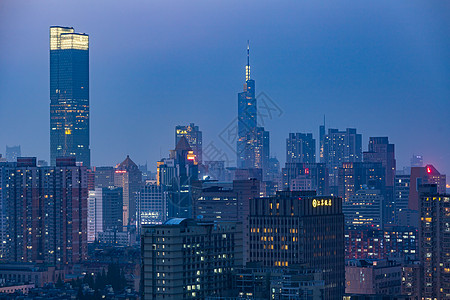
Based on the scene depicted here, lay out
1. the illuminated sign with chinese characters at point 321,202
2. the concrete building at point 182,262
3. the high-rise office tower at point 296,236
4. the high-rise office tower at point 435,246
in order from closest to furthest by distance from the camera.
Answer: the concrete building at point 182,262
the high-rise office tower at point 296,236
the illuminated sign with chinese characters at point 321,202
the high-rise office tower at point 435,246

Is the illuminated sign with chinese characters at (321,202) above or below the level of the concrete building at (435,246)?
above

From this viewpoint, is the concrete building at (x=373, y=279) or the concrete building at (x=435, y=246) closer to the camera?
the concrete building at (x=435, y=246)

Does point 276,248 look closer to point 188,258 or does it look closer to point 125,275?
point 188,258

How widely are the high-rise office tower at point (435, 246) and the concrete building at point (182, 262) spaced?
4572 centimetres

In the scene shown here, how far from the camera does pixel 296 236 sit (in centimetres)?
13875

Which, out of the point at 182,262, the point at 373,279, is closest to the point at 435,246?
the point at 373,279

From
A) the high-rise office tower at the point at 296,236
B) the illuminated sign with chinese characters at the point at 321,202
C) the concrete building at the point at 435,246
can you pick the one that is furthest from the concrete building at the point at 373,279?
the illuminated sign with chinese characters at the point at 321,202

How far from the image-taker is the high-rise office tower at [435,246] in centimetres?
15800

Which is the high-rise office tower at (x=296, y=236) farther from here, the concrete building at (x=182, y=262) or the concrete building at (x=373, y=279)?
the concrete building at (x=373, y=279)

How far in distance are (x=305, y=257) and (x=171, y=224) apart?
2506cm

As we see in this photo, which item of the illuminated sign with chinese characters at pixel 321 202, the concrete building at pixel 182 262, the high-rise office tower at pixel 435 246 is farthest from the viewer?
the high-rise office tower at pixel 435 246

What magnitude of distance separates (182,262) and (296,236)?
2538cm

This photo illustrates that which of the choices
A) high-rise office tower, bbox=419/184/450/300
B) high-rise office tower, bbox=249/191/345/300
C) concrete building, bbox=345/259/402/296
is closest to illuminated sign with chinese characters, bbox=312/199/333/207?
high-rise office tower, bbox=249/191/345/300

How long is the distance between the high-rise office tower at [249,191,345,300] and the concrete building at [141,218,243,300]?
52.5 ft
